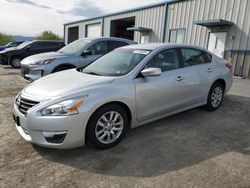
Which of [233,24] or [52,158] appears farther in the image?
[233,24]

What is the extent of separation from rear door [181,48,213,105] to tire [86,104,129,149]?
154 cm

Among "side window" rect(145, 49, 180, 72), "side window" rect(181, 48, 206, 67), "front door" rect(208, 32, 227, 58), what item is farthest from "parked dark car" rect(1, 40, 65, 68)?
"side window" rect(145, 49, 180, 72)

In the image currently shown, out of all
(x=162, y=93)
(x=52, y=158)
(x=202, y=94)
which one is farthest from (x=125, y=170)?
(x=202, y=94)

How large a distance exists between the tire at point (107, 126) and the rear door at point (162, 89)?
1.13 ft

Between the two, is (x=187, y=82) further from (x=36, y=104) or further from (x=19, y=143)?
(x=19, y=143)

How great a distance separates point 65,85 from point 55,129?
27.8 inches

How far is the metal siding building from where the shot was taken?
11414 mm

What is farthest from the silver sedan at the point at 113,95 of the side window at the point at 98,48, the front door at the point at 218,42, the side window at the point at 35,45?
the side window at the point at 35,45

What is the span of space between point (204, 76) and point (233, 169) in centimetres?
220

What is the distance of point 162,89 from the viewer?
379cm

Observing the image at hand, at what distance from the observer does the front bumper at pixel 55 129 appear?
2.84 meters

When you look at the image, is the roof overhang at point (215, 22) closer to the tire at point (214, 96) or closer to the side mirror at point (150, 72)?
the tire at point (214, 96)

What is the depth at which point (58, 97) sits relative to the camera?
2936 mm

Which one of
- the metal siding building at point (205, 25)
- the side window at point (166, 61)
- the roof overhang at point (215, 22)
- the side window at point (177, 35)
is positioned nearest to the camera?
the side window at point (166, 61)
